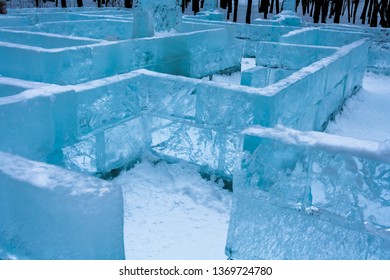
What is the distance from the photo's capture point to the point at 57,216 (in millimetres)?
1873

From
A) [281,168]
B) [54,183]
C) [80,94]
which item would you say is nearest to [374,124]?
[281,168]

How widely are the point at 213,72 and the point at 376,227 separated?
7.60 metres

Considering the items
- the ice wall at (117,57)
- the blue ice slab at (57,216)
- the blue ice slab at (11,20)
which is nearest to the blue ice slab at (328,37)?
the ice wall at (117,57)

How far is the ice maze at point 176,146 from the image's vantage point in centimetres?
196

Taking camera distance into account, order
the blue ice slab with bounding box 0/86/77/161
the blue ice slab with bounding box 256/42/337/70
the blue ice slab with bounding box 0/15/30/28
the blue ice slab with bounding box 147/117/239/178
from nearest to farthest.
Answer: the blue ice slab with bounding box 0/86/77/161 → the blue ice slab with bounding box 147/117/239/178 → the blue ice slab with bounding box 256/42/337/70 → the blue ice slab with bounding box 0/15/30/28

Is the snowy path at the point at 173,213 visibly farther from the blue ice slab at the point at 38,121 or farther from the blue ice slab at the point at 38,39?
the blue ice slab at the point at 38,39

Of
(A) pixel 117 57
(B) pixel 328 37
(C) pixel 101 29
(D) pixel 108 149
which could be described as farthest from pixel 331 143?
(C) pixel 101 29

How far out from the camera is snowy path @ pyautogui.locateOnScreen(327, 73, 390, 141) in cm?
703

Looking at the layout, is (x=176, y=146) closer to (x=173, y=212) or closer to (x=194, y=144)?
(x=194, y=144)

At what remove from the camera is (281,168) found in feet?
9.82

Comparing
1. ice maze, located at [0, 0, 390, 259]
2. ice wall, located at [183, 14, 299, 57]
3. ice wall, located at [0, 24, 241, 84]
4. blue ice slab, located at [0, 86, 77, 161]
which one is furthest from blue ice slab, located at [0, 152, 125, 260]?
ice wall, located at [183, 14, 299, 57]

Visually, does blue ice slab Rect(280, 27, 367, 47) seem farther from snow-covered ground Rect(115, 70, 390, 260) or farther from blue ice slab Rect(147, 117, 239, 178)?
snow-covered ground Rect(115, 70, 390, 260)

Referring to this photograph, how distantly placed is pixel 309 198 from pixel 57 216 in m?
1.85

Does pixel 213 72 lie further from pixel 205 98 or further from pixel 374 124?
pixel 205 98
